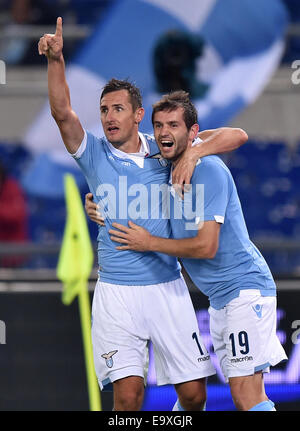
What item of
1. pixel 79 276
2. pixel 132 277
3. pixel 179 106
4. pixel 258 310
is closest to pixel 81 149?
pixel 179 106

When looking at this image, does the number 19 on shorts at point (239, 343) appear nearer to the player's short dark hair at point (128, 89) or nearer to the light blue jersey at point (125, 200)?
the light blue jersey at point (125, 200)

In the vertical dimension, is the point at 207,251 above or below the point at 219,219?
below

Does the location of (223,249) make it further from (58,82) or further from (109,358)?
(58,82)

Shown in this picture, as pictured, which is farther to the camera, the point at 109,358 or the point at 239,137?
the point at 239,137

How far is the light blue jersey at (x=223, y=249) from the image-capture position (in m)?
3.72

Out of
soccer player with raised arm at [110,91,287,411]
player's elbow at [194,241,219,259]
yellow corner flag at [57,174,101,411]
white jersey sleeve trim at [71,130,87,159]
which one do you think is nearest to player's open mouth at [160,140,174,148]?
soccer player with raised arm at [110,91,287,411]

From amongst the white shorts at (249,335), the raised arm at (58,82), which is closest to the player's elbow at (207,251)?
the white shorts at (249,335)

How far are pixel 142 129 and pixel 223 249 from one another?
9.60 feet

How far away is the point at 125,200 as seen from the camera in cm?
374

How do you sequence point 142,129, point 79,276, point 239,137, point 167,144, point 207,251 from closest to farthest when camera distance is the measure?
point 207,251, point 167,144, point 239,137, point 79,276, point 142,129

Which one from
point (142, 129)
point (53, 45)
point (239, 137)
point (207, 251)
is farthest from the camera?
point (142, 129)

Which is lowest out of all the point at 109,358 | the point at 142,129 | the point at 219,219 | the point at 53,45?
the point at 109,358

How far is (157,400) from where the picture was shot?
16.6ft

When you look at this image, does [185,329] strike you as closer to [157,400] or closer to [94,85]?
[157,400]
